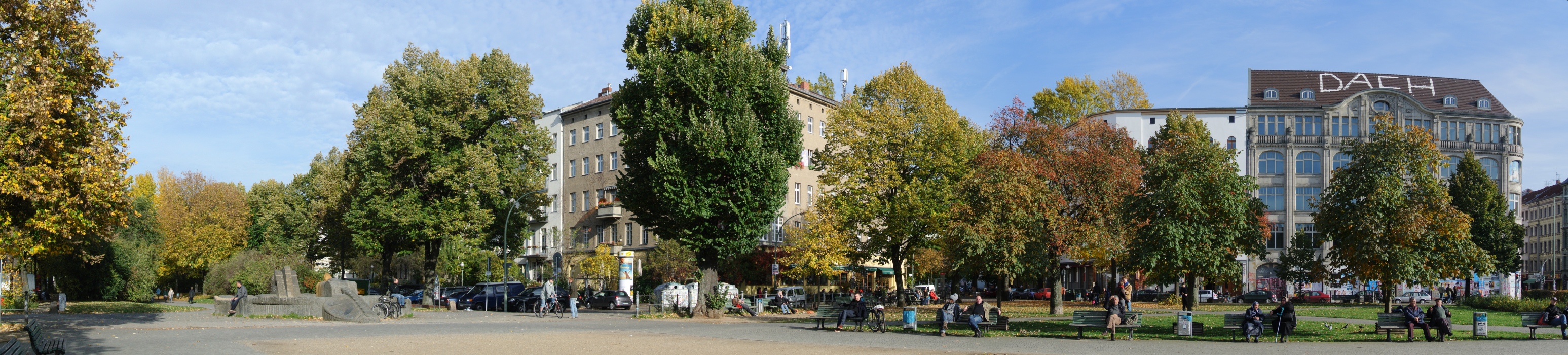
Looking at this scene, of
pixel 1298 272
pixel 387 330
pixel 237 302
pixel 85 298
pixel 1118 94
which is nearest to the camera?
pixel 387 330

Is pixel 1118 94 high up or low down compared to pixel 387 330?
up

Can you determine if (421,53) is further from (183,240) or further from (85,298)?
(183,240)

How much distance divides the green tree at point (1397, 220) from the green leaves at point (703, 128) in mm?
14945

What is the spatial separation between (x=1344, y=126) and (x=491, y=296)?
59711 millimetres

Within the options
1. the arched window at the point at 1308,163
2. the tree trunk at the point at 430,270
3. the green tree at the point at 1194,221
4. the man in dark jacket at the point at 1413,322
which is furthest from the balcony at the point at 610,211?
the arched window at the point at 1308,163

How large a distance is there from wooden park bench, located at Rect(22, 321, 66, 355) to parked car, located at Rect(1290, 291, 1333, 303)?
56.9 m

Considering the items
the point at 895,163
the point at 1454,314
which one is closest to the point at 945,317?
the point at 895,163

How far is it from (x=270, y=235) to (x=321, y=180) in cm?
1518

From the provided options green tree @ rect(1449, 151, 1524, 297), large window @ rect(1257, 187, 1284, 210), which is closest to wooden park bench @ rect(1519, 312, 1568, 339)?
green tree @ rect(1449, 151, 1524, 297)

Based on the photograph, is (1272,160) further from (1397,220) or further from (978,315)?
(978,315)

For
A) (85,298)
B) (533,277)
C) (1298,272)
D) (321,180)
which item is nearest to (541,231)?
(533,277)

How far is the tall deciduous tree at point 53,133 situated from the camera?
18.3 m

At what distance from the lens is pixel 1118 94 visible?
7675 centimetres

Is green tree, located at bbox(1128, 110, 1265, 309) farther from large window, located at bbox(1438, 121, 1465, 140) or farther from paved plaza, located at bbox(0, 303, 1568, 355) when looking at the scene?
large window, located at bbox(1438, 121, 1465, 140)
